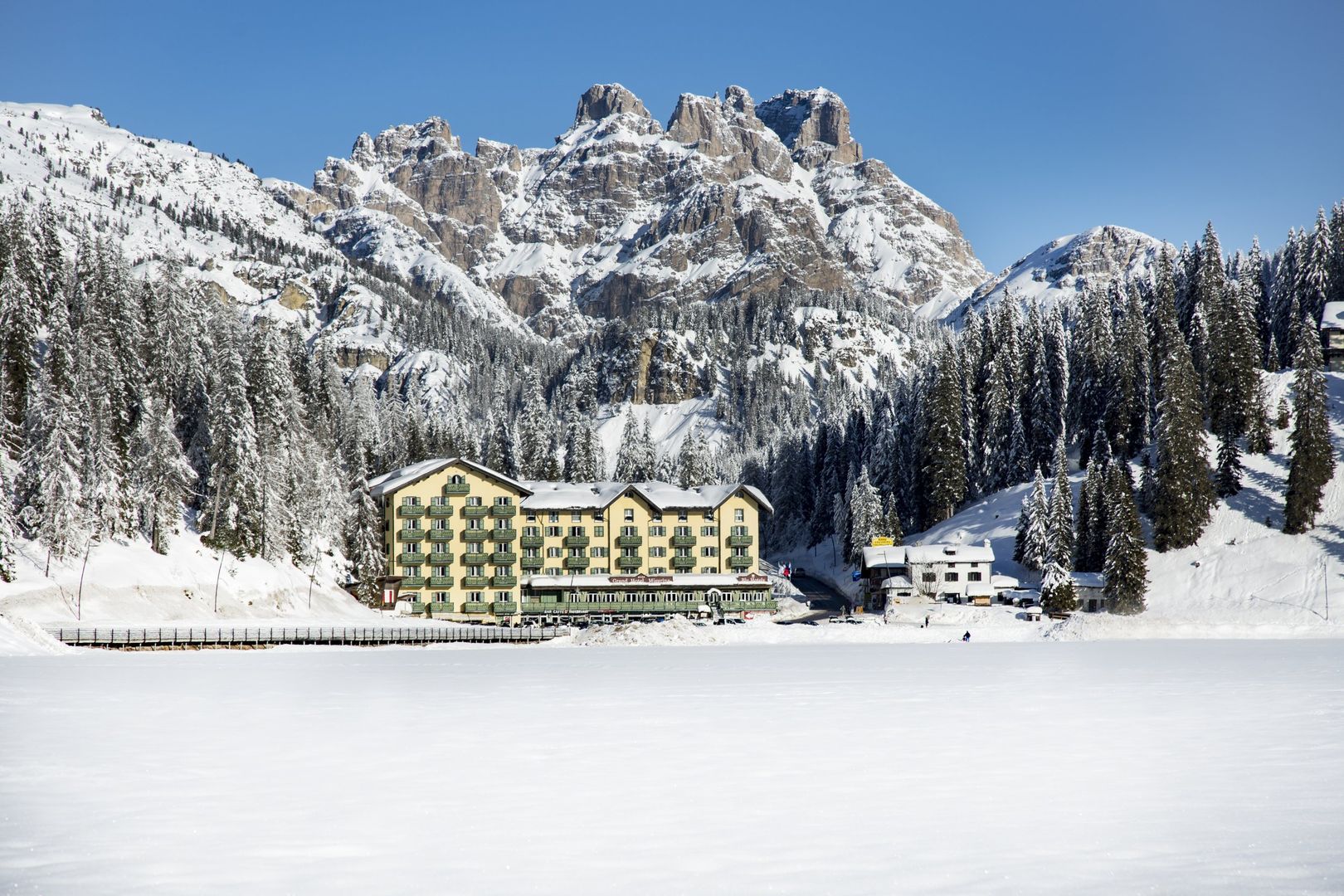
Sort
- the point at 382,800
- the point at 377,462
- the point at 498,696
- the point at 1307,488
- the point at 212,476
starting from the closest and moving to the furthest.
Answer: the point at 382,800 → the point at 498,696 → the point at 212,476 → the point at 1307,488 → the point at 377,462

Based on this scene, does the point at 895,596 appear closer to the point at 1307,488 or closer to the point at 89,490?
the point at 1307,488

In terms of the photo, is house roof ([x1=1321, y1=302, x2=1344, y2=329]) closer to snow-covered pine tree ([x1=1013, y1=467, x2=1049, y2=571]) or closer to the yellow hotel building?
snow-covered pine tree ([x1=1013, y1=467, x2=1049, y2=571])

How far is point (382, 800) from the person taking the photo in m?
18.8

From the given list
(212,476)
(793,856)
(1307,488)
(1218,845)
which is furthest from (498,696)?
(1307,488)

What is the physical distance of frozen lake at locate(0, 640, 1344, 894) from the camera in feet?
46.4

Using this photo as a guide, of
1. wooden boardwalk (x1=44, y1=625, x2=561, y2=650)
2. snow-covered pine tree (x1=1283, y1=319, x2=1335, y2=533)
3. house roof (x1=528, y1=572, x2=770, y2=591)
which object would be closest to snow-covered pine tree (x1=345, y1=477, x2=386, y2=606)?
house roof (x1=528, y1=572, x2=770, y2=591)

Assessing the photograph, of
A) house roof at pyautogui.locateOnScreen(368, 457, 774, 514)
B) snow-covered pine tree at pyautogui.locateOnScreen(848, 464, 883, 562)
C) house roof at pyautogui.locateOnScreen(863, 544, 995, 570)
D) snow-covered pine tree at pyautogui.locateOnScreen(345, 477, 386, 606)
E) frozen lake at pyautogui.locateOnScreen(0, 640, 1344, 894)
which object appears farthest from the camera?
snow-covered pine tree at pyautogui.locateOnScreen(848, 464, 883, 562)

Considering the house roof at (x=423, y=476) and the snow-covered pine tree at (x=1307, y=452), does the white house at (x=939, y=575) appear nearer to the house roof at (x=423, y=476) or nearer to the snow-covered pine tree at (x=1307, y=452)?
the snow-covered pine tree at (x=1307, y=452)

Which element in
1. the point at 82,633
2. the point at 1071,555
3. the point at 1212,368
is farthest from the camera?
the point at 1212,368

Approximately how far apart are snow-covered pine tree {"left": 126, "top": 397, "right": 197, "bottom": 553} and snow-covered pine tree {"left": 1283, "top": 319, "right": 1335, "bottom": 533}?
3581 inches

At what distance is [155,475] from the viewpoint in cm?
7925

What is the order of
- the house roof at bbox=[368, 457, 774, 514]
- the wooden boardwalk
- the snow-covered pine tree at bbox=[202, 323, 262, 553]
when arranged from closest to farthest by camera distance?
the wooden boardwalk → the snow-covered pine tree at bbox=[202, 323, 262, 553] → the house roof at bbox=[368, 457, 774, 514]

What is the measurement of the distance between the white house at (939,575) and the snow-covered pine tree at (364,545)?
47.8 m

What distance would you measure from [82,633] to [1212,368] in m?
100
